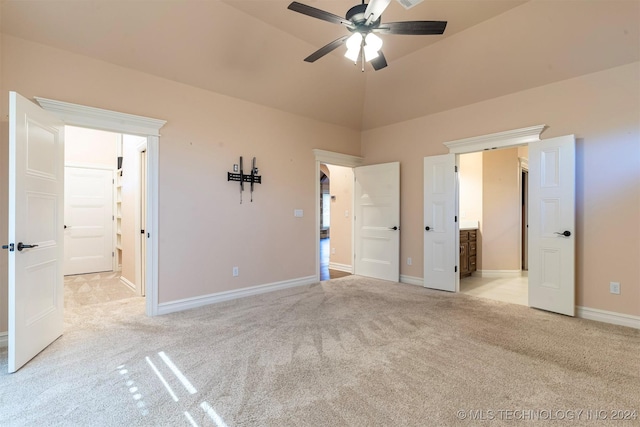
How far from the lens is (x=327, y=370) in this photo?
2.20 meters

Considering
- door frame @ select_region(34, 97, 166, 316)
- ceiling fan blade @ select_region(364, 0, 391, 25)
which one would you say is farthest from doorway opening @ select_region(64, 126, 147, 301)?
ceiling fan blade @ select_region(364, 0, 391, 25)

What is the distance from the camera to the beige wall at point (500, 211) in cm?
544

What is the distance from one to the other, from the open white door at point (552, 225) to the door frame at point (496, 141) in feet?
0.62

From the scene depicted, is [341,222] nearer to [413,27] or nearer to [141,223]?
[141,223]

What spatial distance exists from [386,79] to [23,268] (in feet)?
15.1

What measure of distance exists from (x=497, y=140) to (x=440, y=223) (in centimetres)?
137

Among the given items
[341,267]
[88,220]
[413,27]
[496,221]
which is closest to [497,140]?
[496,221]

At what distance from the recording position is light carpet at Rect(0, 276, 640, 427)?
5.70ft

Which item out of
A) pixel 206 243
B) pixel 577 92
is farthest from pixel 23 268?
pixel 577 92

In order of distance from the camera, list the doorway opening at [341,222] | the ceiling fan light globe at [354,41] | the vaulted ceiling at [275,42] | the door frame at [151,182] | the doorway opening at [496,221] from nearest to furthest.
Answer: the ceiling fan light globe at [354,41] < the vaulted ceiling at [275,42] < the door frame at [151,182] < the doorway opening at [496,221] < the doorway opening at [341,222]

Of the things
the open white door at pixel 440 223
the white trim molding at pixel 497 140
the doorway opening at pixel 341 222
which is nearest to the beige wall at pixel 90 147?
the doorway opening at pixel 341 222

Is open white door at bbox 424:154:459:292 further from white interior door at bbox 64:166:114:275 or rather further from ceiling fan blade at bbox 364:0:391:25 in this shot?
white interior door at bbox 64:166:114:275

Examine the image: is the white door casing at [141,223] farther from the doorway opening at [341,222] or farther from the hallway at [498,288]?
the hallway at [498,288]

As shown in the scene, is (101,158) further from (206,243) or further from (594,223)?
(594,223)
